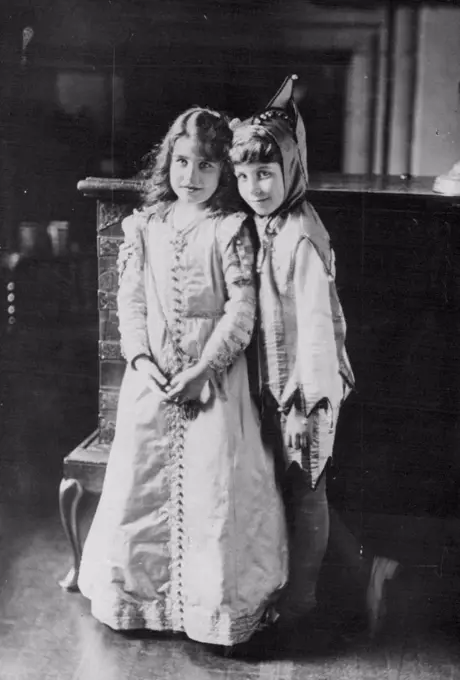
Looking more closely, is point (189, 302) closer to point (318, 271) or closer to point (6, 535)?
point (318, 271)

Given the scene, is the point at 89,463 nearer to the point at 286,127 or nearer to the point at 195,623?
the point at 195,623

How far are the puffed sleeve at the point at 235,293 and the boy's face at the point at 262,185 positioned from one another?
5 centimetres

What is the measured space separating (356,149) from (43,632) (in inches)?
47.6

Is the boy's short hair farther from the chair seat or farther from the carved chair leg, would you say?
the carved chair leg

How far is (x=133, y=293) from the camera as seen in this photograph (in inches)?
76.3

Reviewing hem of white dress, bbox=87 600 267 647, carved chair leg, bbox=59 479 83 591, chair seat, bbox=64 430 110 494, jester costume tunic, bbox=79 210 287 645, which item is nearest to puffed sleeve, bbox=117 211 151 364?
jester costume tunic, bbox=79 210 287 645

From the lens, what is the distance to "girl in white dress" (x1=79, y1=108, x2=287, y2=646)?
1.88 m

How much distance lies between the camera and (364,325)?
189cm

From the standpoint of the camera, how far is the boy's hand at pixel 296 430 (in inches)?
74.9

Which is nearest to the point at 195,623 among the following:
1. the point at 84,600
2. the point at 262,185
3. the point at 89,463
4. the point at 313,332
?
the point at 84,600

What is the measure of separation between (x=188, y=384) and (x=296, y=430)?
23 centimetres

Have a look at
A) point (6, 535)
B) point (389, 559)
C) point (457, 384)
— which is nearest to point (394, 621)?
point (389, 559)

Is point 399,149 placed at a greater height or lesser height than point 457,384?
greater

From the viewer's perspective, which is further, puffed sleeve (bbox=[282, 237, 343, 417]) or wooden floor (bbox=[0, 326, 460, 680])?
wooden floor (bbox=[0, 326, 460, 680])
